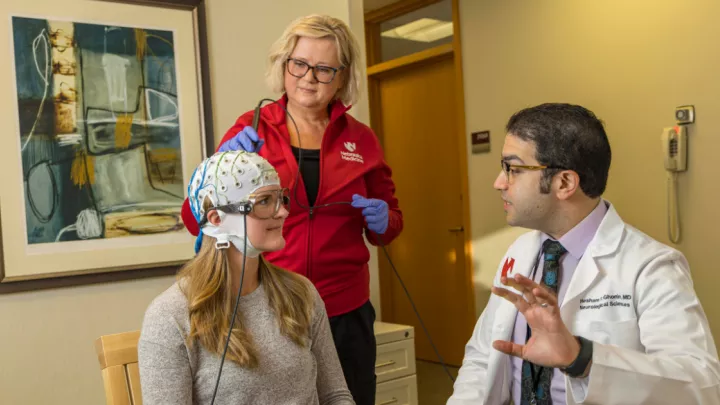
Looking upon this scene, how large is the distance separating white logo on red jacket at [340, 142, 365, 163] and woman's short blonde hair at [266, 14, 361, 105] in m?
0.14

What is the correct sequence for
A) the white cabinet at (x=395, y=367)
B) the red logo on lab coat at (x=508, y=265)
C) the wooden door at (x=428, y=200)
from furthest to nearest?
the wooden door at (x=428, y=200) → the white cabinet at (x=395, y=367) → the red logo on lab coat at (x=508, y=265)

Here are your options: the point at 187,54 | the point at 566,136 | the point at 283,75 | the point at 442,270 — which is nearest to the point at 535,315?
the point at 566,136

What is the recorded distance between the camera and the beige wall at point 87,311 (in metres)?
2.36

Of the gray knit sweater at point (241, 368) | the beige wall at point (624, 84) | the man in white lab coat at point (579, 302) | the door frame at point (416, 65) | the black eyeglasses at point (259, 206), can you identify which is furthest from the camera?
the door frame at point (416, 65)

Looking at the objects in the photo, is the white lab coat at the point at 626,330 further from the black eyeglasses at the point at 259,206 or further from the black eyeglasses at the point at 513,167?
the black eyeglasses at the point at 259,206

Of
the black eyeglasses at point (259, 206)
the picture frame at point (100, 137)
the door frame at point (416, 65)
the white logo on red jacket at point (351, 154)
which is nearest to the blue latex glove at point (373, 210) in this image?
the white logo on red jacket at point (351, 154)

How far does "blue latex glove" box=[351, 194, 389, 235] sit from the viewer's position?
1856 millimetres

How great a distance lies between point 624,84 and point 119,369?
119 inches

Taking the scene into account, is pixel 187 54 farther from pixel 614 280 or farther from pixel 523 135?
pixel 614 280

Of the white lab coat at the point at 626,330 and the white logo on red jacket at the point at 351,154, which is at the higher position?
the white logo on red jacket at the point at 351,154

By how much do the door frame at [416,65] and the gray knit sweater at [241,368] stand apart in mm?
3212

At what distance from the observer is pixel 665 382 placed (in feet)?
3.94

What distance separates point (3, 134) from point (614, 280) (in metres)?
1.97

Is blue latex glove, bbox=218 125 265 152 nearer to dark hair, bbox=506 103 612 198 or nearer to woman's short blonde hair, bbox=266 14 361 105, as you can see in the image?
woman's short blonde hair, bbox=266 14 361 105
